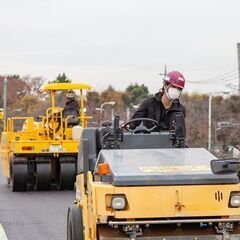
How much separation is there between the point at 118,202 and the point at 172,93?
92.5 inches

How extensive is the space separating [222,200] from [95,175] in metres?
1.28

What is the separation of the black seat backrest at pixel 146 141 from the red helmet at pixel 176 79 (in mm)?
786

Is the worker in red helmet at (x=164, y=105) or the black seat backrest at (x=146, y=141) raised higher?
the worker in red helmet at (x=164, y=105)

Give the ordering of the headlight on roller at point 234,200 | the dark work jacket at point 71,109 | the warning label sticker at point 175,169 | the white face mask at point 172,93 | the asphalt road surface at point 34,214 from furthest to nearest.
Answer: the dark work jacket at point 71,109 → the asphalt road surface at point 34,214 → the white face mask at point 172,93 → the warning label sticker at point 175,169 → the headlight on roller at point 234,200

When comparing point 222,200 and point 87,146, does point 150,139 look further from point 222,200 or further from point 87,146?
point 222,200

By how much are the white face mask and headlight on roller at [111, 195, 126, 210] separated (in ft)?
7.53

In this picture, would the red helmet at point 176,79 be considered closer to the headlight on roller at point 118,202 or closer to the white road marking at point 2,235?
the headlight on roller at point 118,202

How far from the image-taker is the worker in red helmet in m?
8.66

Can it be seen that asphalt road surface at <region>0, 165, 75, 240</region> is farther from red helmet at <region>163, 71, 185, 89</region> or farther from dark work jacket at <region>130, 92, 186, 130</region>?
red helmet at <region>163, 71, 185, 89</region>

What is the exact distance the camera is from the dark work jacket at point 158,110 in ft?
29.0

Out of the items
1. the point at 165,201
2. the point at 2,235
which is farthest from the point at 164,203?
the point at 2,235

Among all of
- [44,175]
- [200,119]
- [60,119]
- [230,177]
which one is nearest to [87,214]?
[230,177]

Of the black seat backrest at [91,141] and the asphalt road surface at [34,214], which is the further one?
the asphalt road surface at [34,214]

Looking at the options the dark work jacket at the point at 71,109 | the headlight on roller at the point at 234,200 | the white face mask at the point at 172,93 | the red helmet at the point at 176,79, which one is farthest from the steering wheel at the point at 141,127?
the dark work jacket at the point at 71,109
